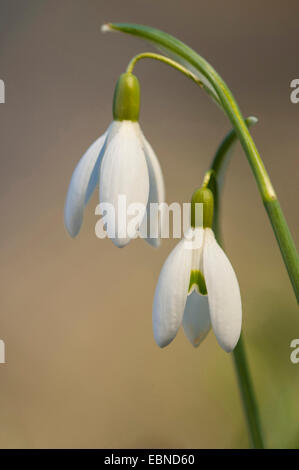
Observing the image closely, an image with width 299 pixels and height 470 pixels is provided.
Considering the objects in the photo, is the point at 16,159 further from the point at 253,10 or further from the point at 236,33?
the point at 253,10

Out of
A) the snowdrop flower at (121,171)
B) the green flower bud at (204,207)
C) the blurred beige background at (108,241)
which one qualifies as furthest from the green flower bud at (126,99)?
the blurred beige background at (108,241)

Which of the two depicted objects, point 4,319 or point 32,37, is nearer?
point 4,319

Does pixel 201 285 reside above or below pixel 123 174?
below

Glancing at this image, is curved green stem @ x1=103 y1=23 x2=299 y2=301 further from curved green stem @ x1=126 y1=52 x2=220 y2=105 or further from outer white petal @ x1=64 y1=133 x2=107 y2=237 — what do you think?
outer white petal @ x1=64 y1=133 x2=107 y2=237

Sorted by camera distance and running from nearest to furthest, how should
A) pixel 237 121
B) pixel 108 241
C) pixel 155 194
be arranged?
pixel 237 121
pixel 155 194
pixel 108 241

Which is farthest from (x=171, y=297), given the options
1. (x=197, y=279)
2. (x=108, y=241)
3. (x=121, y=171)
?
(x=108, y=241)

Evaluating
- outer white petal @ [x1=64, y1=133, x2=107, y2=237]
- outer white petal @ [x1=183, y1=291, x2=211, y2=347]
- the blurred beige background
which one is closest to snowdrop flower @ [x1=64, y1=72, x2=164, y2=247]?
outer white petal @ [x1=64, y1=133, x2=107, y2=237]

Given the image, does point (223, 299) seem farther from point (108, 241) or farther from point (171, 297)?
point (108, 241)

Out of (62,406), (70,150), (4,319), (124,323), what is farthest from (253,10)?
(62,406)
